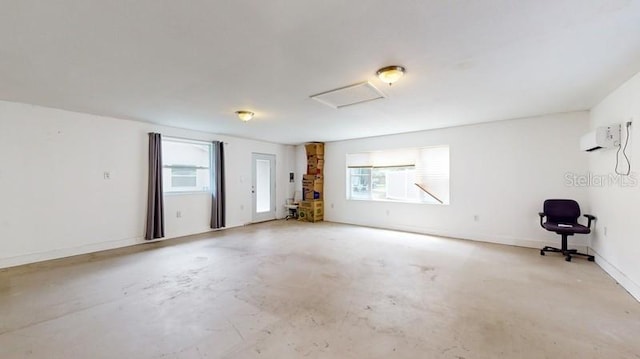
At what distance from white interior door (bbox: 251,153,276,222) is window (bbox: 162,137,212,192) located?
135 cm

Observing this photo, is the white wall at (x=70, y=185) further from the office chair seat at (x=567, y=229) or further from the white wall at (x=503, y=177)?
the office chair seat at (x=567, y=229)

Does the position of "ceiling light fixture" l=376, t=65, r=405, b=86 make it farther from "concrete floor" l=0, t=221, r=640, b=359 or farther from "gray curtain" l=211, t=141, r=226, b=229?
"gray curtain" l=211, t=141, r=226, b=229

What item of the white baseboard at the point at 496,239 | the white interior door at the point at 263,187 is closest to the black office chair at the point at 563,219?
the white baseboard at the point at 496,239

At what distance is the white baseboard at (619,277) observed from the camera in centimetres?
280

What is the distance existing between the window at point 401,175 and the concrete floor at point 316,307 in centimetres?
193

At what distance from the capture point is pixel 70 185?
4.33m

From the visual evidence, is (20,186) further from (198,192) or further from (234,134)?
(234,134)

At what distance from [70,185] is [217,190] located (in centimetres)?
258

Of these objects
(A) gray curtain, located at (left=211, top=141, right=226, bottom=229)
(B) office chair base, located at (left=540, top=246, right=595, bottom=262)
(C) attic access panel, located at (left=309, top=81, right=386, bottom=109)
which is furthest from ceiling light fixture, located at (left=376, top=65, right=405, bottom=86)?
(A) gray curtain, located at (left=211, top=141, right=226, bottom=229)

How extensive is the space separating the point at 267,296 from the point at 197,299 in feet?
2.37

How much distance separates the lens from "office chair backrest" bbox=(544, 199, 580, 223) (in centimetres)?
424

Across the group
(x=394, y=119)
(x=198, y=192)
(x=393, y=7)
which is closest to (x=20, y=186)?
(x=198, y=192)

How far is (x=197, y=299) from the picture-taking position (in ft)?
9.07

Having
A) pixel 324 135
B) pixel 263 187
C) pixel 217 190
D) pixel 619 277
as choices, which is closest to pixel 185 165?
pixel 217 190
